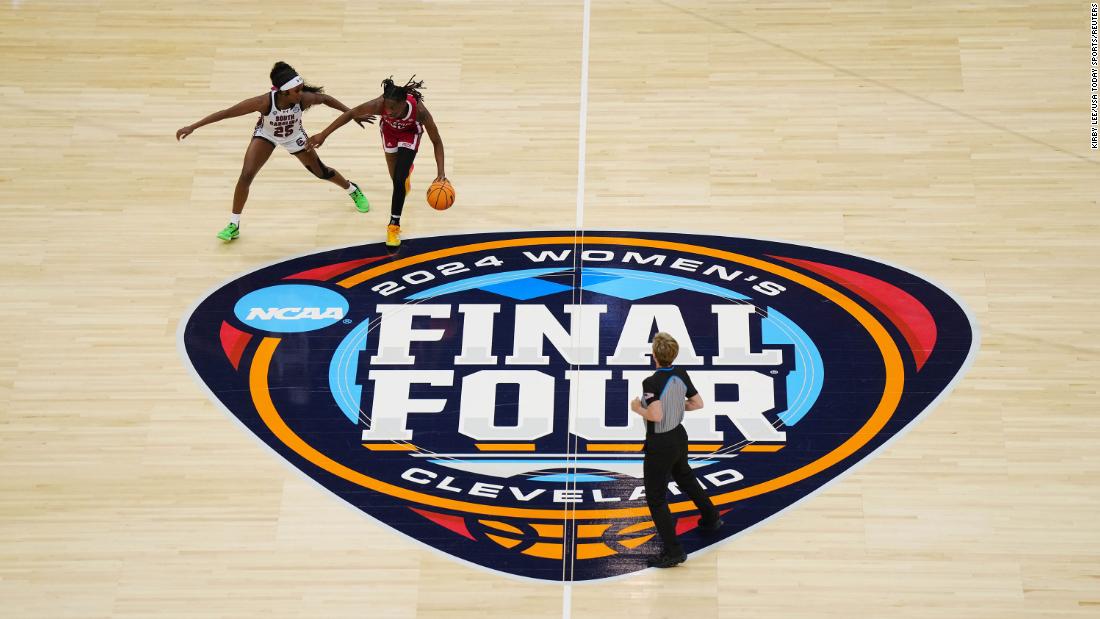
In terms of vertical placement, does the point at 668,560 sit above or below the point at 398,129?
below

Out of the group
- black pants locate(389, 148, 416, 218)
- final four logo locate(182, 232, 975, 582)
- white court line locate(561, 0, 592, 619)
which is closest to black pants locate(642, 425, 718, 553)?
final four logo locate(182, 232, 975, 582)

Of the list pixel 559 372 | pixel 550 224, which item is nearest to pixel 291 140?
pixel 550 224

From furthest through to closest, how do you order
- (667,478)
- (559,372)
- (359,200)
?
(359,200), (559,372), (667,478)

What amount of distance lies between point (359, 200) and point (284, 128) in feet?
2.96

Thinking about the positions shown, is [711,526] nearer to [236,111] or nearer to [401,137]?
[401,137]

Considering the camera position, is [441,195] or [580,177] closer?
[441,195]

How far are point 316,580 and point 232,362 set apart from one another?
198 centimetres

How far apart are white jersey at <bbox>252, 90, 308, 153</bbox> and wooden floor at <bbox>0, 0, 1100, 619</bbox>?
761 mm

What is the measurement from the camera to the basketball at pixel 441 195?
31.8 feet

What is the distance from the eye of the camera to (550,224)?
10.2m

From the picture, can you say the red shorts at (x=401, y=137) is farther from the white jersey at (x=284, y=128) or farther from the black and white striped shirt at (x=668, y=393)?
the black and white striped shirt at (x=668, y=393)

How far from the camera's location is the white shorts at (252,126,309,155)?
32.2 ft

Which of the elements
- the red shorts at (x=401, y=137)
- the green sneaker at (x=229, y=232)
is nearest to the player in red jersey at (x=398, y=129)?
the red shorts at (x=401, y=137)

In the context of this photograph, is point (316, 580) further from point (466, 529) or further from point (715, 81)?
point (715, 81)
